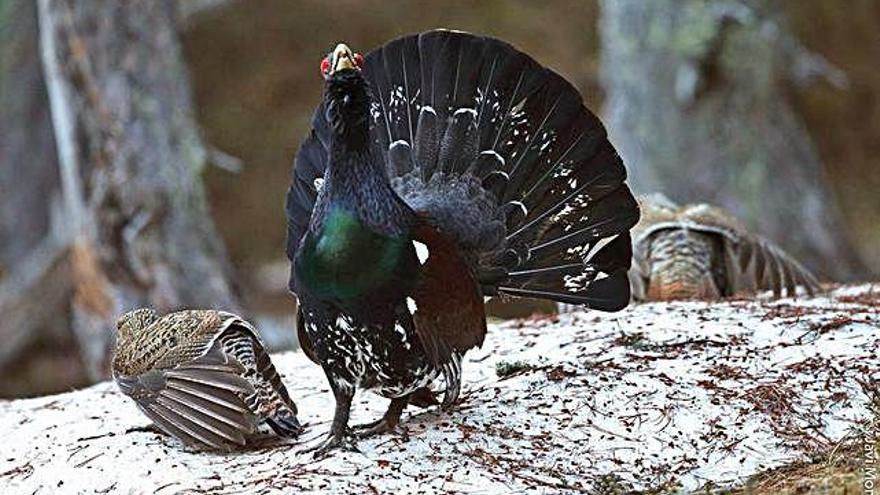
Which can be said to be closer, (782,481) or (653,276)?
(782,481)

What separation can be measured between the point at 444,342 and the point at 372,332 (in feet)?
1.32

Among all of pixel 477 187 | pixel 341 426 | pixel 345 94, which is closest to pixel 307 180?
pixel 477 187

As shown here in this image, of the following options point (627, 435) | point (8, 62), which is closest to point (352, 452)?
point (627, 435)

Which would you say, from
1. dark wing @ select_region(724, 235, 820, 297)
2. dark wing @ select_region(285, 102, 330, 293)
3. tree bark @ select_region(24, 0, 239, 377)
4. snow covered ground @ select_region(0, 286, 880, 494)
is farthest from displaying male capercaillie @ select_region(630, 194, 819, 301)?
tree bark @ select_region(24, 0, 239, 377)

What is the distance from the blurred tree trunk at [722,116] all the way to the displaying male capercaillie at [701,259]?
496 centimetres

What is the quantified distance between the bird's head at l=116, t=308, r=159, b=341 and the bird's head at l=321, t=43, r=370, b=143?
160 centimetres

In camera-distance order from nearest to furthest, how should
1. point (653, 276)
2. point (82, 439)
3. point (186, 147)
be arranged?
point (82, 439) < point (653, 276) < point (186, 147)

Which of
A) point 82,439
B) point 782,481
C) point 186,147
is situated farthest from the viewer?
point 186,147

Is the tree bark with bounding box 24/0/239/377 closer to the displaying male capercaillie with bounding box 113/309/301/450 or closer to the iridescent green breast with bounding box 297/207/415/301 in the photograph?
the displaying male capercaillie with bounding box 113/309/301/450

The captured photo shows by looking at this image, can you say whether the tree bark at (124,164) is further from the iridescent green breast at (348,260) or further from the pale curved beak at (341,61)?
the pale curved beak at (341,61)

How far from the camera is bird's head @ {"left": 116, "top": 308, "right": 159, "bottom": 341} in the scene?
22.3 feet

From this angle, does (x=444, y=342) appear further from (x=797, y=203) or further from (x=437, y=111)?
(x=797, y=203)

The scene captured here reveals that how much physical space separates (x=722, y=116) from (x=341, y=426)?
9214 millimetres

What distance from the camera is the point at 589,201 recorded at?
6832 mm
